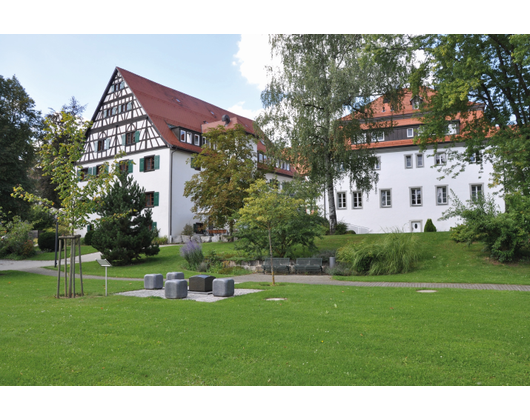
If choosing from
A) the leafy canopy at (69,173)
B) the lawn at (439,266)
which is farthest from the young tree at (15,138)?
the leafy canopy at (69,173)

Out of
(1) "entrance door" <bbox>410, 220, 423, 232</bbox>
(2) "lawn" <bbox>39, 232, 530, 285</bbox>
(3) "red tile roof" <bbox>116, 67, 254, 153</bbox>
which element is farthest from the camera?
(3) "red tile roof" <bbox>116, 67, 254, 153</bbox>

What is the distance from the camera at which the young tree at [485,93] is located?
15.3m

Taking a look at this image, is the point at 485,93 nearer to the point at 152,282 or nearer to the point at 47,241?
the point at 152,282

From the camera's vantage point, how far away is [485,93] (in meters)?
18.8

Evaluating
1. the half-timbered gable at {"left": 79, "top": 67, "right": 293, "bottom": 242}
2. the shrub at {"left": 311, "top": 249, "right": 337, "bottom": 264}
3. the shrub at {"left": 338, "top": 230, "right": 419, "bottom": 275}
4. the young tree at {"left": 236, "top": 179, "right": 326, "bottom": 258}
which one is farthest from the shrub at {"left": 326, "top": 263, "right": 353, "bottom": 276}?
the half-timbered gable at {"left": 79, "top": 67, "right": 293, "bottom": 242}

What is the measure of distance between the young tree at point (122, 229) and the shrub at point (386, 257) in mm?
12104

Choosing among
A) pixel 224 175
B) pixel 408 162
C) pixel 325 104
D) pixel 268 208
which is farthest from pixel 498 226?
pixel 408 162

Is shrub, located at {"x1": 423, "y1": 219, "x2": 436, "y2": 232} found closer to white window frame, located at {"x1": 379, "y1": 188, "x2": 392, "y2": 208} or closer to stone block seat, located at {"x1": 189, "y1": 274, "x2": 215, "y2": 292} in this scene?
white window frame, located at {"x1": 379, "y1": 188, "x2": 392, "y2": 208}

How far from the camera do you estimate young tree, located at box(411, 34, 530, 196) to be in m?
15.3

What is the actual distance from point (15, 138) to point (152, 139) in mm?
10827

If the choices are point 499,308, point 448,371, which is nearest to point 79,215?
point 448,371

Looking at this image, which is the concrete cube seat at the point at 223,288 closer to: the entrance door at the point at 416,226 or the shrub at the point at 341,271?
the shrub at the point at 341,271

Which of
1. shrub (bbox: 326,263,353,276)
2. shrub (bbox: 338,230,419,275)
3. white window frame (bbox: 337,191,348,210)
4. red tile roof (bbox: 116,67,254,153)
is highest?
red tile roof (bbox: 116,67,254,153)

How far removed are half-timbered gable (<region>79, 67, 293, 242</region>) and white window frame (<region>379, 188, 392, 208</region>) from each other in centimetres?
1644
